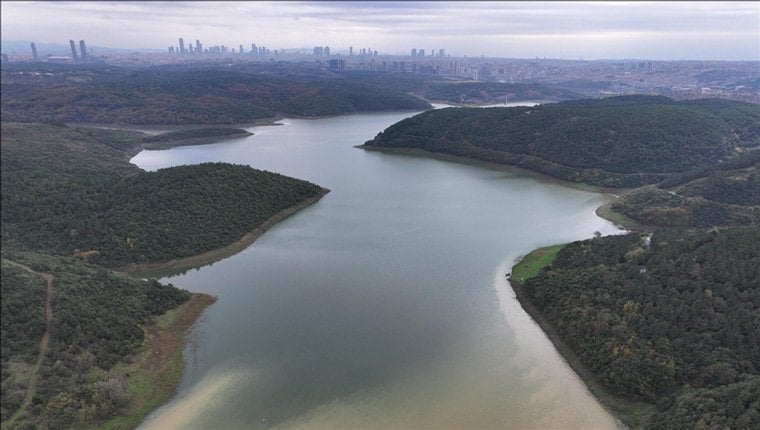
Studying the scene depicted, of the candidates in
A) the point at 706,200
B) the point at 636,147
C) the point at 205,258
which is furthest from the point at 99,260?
the point at 636,147

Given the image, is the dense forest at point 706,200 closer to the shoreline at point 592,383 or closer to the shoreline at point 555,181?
the shoreline at point 555,181

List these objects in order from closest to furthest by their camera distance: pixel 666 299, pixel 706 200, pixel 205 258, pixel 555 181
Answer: pixel 666 299, pixel 205 258, pixel 706 200, pixel 555 181

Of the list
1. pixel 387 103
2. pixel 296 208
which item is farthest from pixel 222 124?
pixel 296 208

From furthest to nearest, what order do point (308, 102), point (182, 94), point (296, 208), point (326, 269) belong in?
point (308, 102) → point (182, 94) → point (296, 208) → point (326, 269)

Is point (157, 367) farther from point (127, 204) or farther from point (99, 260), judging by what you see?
point (127, 204)

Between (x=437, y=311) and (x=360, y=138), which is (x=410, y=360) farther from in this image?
(x=360, y=138)

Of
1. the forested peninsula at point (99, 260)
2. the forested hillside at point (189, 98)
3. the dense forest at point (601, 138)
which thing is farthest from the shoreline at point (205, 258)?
the forested hillside at point (189, 98)
